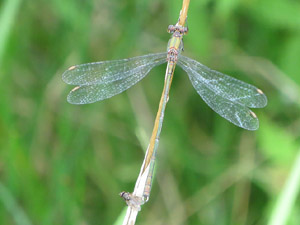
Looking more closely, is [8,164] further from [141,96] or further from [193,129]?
[193,129]

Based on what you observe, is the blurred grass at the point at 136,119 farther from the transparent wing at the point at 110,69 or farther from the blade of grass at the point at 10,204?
the transparent wing at the point at 110,69

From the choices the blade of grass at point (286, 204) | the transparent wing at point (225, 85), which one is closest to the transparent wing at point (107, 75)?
the transparent wing at point (225, 85)

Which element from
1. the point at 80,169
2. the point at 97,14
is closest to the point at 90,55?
the point at 97,14

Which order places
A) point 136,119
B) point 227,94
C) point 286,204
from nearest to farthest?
point 286,204 → point 227,94 → point 136,119

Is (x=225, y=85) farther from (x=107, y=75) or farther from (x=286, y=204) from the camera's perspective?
(x=286, y=204)

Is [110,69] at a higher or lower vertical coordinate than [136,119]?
lower

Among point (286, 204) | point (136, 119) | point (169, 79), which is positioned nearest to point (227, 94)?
point (169, 79)
